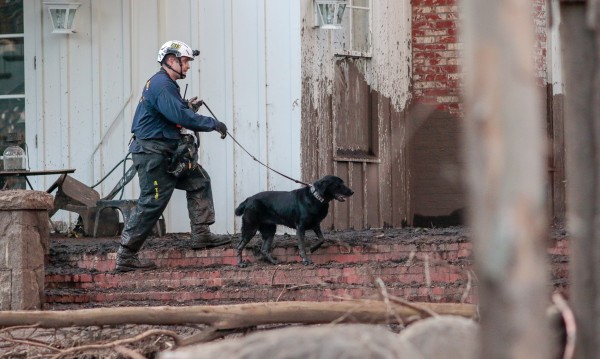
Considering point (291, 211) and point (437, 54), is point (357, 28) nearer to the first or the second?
point (437, 54)

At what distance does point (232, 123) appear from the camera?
50.1 feet

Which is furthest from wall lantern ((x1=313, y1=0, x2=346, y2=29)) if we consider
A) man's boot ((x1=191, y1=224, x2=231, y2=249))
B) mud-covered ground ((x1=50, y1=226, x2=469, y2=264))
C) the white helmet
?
man's boot ((x1=191, y1=224, x2=231, y2=249))

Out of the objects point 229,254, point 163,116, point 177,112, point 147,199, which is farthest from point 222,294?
point 163,116

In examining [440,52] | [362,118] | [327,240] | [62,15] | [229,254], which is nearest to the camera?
[327,240]

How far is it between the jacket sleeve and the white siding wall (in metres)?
2.62

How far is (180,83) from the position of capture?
1541cm

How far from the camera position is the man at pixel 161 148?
12.6m

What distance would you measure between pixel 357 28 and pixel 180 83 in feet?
7.41

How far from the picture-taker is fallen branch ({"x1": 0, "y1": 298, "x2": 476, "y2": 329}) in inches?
290

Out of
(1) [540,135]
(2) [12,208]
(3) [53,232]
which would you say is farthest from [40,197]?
(1) [540,135]

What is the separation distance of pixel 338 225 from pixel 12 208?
4.64 metres

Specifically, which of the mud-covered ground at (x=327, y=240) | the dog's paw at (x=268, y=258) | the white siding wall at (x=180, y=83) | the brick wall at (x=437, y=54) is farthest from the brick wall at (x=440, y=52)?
the dog's paw at (x=268, y=258)

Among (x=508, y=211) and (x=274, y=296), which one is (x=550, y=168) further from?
(x=508, y=211)

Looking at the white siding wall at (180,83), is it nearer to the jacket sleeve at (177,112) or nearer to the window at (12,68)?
the window at (12,68)
